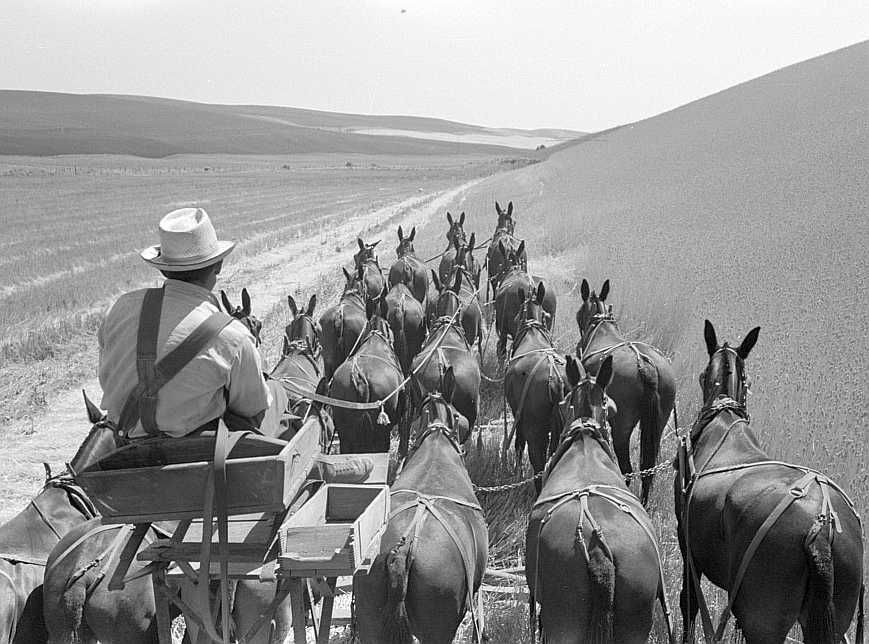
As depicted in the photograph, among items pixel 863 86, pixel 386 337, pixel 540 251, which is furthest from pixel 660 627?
pixel 863 86

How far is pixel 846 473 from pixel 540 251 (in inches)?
599

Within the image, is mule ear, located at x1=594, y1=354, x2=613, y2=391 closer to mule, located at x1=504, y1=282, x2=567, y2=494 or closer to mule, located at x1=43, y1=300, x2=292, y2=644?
mule, located at x1=504, y1=282, x2=567, y2=494

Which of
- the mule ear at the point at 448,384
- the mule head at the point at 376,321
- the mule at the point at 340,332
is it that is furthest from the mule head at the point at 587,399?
the mule at the point at 340,332

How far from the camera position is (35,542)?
184 inches

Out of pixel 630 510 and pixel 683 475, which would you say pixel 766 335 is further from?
pixel 630 510

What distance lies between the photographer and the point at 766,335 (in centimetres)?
988

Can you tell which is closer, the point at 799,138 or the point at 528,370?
the point at 528,370

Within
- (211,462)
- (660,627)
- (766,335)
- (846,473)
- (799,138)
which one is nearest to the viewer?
(211,462)

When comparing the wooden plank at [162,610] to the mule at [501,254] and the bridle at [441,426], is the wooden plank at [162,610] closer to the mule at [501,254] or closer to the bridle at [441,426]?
the bridle at [441,426]

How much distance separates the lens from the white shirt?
3.42 m

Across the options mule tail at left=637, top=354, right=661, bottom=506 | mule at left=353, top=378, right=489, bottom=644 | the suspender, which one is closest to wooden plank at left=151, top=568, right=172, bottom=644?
the suspender

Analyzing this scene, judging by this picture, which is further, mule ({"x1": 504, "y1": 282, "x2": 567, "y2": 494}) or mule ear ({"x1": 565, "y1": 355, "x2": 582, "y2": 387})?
mule ({"x1": 504, "y1": 282, "x2": 567, "y2": 494})

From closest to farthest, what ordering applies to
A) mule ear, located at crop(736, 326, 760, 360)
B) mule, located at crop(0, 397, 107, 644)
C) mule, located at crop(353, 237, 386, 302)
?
1. mule, located at crop(0, 397, 107, 644)
2. mule ear, located at crop(736, 326, 760, 360)
3. mule, located at crop(353, 237, 386, 302)

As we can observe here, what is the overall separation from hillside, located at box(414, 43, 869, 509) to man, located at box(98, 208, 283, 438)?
5.13 meters
